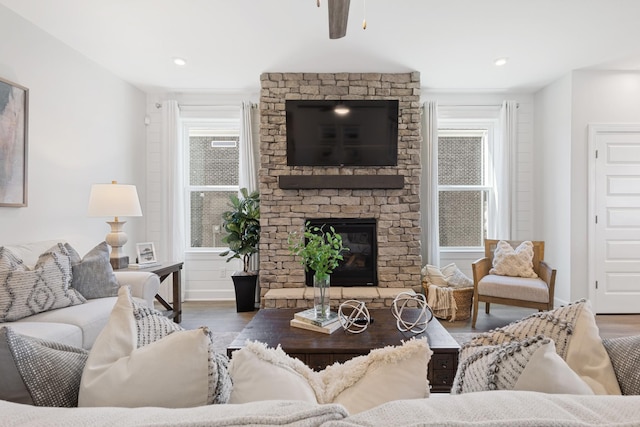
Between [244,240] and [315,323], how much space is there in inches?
82.2

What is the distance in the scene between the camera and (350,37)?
301 centimetres

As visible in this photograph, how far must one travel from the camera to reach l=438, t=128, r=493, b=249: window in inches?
177

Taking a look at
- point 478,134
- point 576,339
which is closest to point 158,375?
point 576,339

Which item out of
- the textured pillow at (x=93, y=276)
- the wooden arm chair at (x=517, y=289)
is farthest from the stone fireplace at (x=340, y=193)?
the textured pillow at (x=93, y=276)

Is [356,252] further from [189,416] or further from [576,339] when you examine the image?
[189,416]

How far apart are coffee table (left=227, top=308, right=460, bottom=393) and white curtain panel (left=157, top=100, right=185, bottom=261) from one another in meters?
2.61

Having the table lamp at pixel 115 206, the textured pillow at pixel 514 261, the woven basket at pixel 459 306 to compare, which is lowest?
the woven basket at pixel 459 306

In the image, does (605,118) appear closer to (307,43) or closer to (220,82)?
(307,43)

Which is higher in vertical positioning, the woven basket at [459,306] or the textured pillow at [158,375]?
the textured pillow at [158,375]

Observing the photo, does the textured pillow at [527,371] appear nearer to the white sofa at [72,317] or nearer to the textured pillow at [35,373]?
the textured pillow at [35,373]

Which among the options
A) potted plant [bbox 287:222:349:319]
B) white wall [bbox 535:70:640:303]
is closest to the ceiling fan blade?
potted plant [bbox 287:222:349:319]

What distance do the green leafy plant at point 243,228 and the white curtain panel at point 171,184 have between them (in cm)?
73

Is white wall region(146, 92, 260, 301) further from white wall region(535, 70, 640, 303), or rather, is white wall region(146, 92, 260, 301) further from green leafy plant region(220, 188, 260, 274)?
white wall region(535, 70, 640, 303)

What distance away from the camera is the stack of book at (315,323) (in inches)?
80.7
